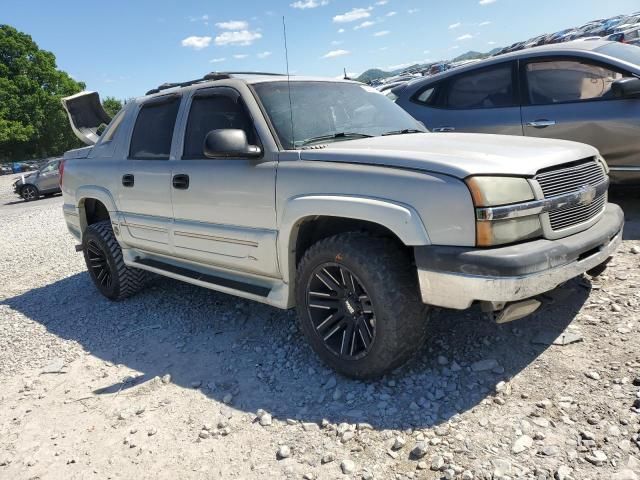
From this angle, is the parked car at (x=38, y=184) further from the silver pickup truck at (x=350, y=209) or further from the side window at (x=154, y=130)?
the silver pickup truck at (x=350, y=209)

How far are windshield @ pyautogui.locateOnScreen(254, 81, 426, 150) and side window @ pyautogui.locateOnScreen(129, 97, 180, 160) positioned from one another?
98 cm

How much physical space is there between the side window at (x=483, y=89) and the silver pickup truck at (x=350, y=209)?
2033 millimetres

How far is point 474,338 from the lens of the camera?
3.27 meters

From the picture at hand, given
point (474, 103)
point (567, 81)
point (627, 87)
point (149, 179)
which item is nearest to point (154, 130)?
point (149, 179)

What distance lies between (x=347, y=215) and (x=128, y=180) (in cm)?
250

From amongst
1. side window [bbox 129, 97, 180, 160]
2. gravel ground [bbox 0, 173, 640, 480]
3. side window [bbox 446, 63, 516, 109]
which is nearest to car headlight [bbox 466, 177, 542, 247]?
gravel ground [bbox 0, 173, 640, 480]

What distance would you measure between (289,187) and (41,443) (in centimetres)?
205

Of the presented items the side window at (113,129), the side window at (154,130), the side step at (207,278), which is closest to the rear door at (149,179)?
the side window at (154,130)

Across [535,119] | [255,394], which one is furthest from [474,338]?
[535,119]

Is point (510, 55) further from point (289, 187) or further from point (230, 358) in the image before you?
point (230, 358)

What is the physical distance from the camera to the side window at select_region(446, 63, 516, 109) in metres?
5.51

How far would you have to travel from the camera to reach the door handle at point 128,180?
4.38m

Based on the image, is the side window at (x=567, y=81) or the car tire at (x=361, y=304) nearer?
the car tire at (x=361, y=304)

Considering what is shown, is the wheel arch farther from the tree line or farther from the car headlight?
the tree line
